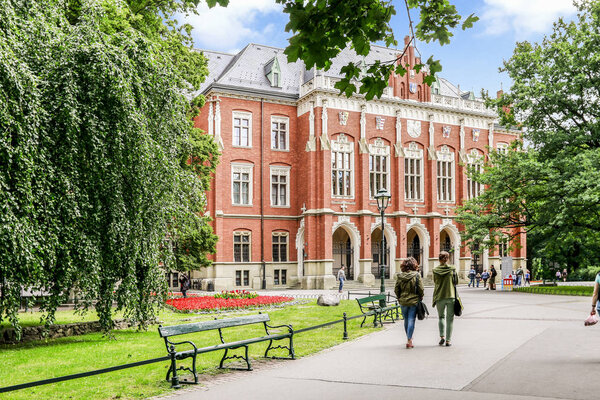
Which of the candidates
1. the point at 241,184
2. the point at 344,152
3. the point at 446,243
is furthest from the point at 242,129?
the point at 446,243

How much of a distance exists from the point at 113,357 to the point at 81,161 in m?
3.94

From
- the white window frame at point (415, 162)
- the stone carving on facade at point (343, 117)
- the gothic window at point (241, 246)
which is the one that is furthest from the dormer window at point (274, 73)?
the gothic window at point (241, 246)

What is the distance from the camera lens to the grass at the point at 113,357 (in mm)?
7723

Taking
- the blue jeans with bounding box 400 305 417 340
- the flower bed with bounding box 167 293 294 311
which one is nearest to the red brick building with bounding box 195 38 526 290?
the flower bed with bounding box 167 293 294 311

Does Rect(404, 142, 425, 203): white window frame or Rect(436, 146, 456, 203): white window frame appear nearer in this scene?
Rect(404, 142, 425, 203): white window frame

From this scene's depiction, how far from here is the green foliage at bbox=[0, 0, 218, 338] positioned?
10.2m

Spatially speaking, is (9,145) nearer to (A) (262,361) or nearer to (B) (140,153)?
(B) (140,153)

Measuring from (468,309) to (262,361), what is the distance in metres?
10.9

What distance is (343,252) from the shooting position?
40.8 m

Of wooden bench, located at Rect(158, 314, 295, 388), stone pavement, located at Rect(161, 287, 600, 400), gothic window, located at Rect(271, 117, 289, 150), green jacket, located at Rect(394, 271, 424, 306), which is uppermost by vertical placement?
gothic window, located at Rect(271, 117, 289, 150)

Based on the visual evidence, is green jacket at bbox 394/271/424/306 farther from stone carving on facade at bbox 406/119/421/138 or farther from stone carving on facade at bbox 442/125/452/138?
stone carving on facade at bbox 442/125/452/138

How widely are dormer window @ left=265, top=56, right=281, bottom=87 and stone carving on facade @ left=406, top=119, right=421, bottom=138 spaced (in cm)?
933

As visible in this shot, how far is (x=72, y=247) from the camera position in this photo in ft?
37.5

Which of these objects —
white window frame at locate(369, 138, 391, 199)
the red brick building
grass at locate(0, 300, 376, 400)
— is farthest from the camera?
white window frame at locate(369, 138, 391, 199)
